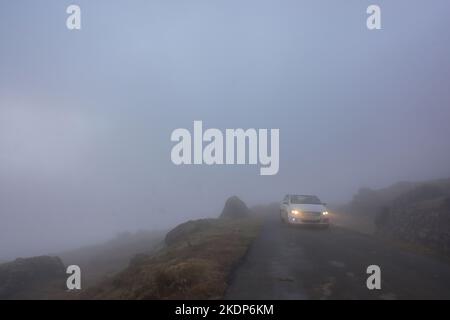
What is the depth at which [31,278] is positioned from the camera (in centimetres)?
2056

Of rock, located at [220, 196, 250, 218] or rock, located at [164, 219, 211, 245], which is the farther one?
rock, located at [220, 196, 250, 218]

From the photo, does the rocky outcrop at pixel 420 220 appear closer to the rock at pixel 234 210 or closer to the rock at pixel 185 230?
the rock at pixel 185 230

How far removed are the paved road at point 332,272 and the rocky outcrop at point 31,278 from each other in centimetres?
1224

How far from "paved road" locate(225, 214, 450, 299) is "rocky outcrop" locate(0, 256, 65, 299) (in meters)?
12.2

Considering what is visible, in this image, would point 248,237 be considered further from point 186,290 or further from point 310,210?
point 186,290

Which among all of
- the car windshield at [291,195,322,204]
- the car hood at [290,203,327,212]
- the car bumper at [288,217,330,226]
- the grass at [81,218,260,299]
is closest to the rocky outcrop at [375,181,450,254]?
the car bumper at [288,217,330,226]

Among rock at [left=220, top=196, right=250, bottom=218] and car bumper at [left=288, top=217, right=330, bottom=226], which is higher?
car bumper at [left=288, top=217, right=330, bottom=226]

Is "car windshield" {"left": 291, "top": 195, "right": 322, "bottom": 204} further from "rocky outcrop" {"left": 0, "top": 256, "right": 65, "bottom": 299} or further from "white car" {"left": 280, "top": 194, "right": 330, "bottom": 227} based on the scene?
"rocky outcrop" {"left": 0, "top": 256, "right": 65, "bottom": 299}

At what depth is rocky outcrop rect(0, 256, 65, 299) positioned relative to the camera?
18.5 meters

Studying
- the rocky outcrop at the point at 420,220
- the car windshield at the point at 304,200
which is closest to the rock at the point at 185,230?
the car windshield at the point at 304,200

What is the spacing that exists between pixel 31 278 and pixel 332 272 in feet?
59.3

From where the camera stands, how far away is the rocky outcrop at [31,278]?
18469 millimetres

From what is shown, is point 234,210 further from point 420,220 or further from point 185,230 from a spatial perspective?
point 420,220
